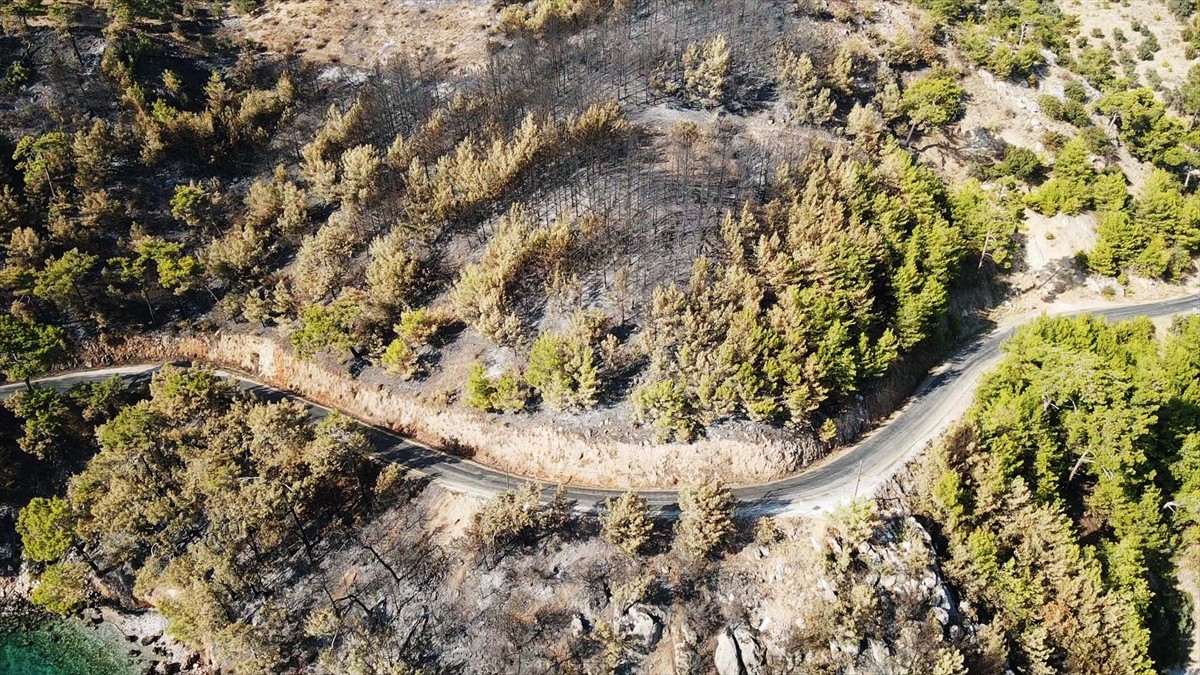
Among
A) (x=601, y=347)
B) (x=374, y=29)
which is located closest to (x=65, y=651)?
(x=601, y=347)

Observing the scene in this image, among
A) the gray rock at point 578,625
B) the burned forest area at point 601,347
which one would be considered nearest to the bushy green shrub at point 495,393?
the burned forest area at point 601,347

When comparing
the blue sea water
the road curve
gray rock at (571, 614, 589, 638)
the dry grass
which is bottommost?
the blue sea water

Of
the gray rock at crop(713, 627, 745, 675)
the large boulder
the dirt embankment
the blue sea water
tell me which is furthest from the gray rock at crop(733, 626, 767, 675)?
the blue sea water

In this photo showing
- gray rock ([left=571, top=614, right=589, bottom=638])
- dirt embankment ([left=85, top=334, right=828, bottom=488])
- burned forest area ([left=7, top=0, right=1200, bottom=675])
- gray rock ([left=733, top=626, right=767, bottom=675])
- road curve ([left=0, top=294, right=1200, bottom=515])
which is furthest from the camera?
dirt embankment ([left=85, top=334, right=828, bottom=488])

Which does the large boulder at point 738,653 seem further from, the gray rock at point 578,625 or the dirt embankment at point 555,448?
the dirt embankment at point 555,448

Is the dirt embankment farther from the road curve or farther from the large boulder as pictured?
the large boulder

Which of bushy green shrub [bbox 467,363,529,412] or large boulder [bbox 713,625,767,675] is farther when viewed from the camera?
bushy green shrub [bbox 467,363,529,412]
